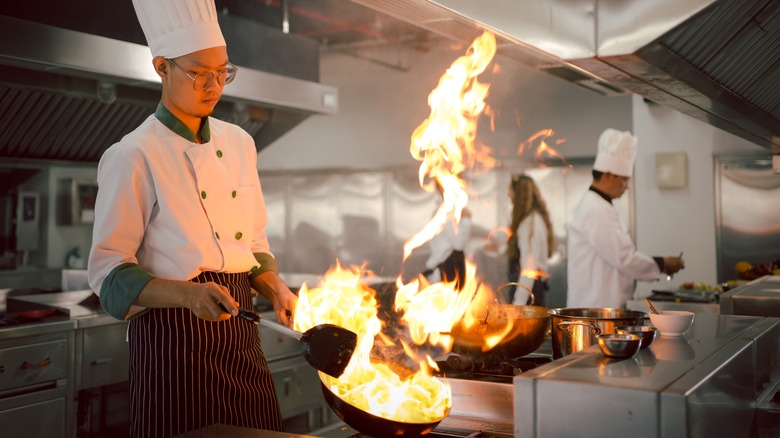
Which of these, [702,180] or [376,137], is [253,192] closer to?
[702,180]

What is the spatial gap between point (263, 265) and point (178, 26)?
0.76m

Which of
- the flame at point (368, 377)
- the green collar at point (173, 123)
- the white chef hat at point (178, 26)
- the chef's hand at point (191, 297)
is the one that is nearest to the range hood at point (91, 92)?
the white chef hat at point (178, 26)

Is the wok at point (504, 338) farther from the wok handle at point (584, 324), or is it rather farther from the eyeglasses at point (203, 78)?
the eyeglasses at point (203, 78)

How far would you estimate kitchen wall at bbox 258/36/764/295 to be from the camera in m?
6.36

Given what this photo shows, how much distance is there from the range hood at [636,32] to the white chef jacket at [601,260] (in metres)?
2.51

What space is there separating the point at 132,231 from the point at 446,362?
919 millimetres

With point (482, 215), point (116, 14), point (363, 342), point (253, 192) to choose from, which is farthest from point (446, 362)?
point (482, 215)

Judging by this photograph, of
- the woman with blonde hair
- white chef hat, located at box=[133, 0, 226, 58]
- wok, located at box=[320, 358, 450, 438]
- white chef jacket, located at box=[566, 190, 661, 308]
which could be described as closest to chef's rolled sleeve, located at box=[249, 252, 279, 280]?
white chef hat, located at box=[133, 0, 226, 58]

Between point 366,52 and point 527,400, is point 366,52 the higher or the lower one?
the higher one

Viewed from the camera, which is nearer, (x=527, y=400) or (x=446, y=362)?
(x=527, y=400)

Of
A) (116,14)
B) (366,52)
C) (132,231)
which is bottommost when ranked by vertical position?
(132,231)

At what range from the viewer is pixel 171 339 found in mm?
1935

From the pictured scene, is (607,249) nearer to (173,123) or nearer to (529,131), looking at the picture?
(173,123)

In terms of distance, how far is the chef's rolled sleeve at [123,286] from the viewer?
5.88 feet
